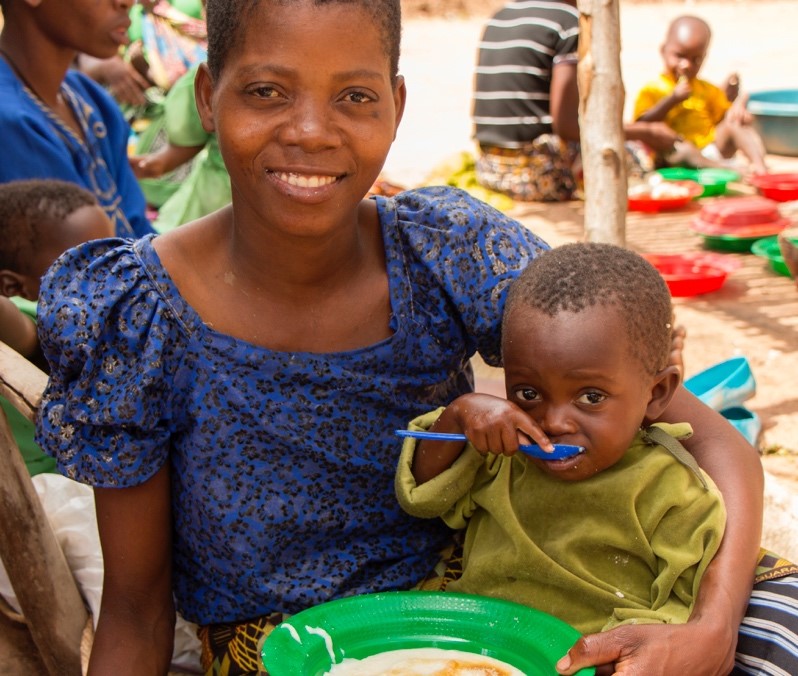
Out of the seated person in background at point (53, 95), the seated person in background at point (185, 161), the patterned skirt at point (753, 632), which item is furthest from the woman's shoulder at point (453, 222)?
the seated person in background at point (185, 161)

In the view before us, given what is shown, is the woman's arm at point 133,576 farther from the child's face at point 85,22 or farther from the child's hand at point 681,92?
the child's hand at point 681,92

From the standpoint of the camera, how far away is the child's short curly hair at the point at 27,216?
2471 mm

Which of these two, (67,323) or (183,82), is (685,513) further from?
(183,82)

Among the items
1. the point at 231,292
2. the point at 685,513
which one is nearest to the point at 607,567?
the point at 685,513

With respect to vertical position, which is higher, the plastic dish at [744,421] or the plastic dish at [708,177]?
the plastic dish at [744,421]

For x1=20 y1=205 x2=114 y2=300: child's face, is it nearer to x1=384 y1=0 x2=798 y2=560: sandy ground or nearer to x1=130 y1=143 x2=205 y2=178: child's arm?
x1=384 y1=0 x2=798 y2=560: sandy ground

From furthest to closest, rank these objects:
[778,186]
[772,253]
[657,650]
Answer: [778,186]
[772,253]
[657,650]

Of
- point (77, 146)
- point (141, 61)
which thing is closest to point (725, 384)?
point (77, 146)

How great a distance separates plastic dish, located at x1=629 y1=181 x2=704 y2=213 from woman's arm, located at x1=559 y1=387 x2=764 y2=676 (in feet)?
15.4

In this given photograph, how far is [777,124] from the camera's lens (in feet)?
24.5

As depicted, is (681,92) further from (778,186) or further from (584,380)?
(584,380)

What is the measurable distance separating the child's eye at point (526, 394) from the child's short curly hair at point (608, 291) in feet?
0.40

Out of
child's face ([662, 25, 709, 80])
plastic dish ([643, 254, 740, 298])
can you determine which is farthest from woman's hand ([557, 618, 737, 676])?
child's face ([662, 25, 709, 80])

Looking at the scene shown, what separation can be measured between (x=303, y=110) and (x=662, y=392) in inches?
29.2
